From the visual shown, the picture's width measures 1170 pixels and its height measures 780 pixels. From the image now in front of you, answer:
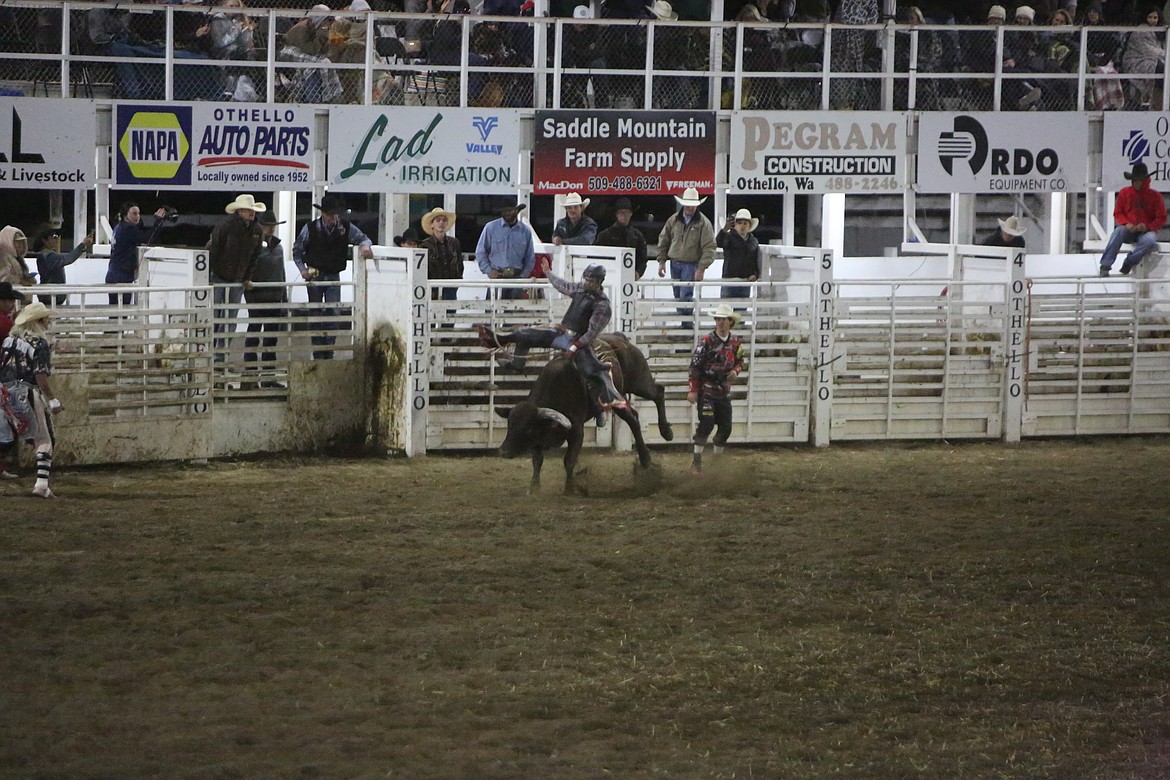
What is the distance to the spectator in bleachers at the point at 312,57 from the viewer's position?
17.6 metres

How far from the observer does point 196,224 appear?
18641mm

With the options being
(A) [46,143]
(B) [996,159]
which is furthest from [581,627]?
(B) [996,159]

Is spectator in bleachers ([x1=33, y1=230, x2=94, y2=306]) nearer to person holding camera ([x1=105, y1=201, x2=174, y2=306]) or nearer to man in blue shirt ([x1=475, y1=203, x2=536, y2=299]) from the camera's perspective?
person holding camera ([x1=105, y1=201, x2=174, y2=306])

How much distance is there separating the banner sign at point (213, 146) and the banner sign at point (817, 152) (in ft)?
15.4

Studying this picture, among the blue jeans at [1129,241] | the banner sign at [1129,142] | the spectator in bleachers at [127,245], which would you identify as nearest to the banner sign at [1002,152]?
the banner sign at [1129,142]

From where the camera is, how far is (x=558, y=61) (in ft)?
59.9

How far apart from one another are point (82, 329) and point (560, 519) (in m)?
4.26

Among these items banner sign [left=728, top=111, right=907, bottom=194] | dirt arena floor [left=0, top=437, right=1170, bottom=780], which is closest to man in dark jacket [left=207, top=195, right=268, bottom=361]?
dirt arena floor [left=0, top=437, right=1170, bottom=780]

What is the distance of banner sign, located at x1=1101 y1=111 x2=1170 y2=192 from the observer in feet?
65.1

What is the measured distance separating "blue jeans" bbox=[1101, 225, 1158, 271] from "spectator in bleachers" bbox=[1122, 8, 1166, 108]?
10.2 ft

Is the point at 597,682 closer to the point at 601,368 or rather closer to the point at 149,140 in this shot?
the point at 601,368

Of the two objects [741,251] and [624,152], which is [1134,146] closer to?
[624,152]

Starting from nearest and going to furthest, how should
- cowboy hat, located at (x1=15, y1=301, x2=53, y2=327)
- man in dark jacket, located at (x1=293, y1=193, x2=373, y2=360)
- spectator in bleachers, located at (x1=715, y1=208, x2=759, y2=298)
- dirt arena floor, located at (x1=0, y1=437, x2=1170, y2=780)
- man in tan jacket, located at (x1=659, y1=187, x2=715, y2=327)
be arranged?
dirt arena floor, located at (x1=0, y1=437, x2=1170, y2=780), cowboy hat, located at (x1=15, y1=301, x2=53, y2=327), man in dark jacket, located at (x1=293, y1=193, x2=373, y2=360), spectator in bleachers, located at (x1=715, y1=208, x2=759, y2=298), man in tan jacket, located at (x1=659, y1=187, x2=715, y2=327)

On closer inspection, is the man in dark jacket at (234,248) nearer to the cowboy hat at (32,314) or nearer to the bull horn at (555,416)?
the cowboy hat at (32,314)
